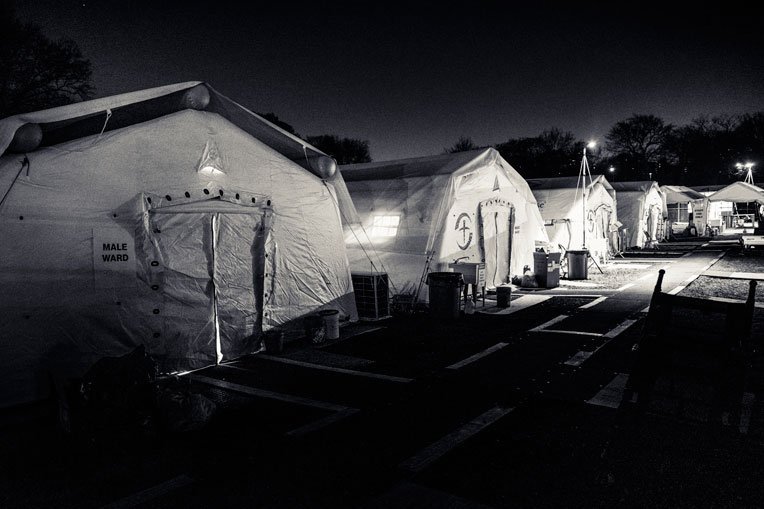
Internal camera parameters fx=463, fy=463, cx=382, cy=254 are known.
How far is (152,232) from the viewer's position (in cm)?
672

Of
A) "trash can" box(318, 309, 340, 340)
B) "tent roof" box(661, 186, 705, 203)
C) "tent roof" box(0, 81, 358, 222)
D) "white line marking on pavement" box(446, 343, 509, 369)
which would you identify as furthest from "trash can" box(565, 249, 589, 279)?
"tent roof" box(661, 186, 705, 203)

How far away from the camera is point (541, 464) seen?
3988mm

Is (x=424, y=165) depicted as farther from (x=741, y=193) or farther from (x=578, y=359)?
(x=741, y=193)

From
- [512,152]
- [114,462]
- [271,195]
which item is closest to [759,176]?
[512,152]

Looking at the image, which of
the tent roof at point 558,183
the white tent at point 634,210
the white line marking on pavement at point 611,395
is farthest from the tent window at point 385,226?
the white tent at point 634,210

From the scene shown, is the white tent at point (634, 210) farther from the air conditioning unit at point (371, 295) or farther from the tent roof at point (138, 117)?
the tent roof at point (138, 117)

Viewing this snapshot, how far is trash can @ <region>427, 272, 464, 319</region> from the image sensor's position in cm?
1016

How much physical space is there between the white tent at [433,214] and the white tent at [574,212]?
16.9 ft

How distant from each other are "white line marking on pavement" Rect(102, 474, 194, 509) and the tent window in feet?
30.4

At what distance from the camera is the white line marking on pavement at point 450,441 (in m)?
4.04

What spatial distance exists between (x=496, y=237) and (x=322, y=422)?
34.0ft

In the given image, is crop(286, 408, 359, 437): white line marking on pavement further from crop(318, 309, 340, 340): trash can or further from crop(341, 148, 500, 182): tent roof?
crop(341, 148, 500, 182): tent roof

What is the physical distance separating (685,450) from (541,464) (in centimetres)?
139

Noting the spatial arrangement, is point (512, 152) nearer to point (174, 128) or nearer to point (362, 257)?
point (362, 257)
